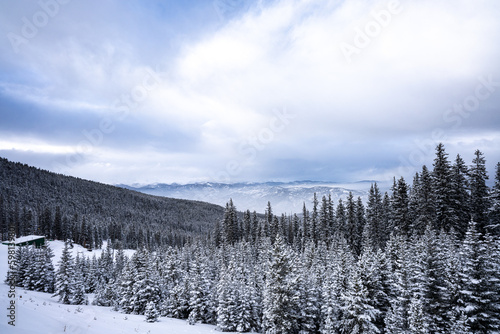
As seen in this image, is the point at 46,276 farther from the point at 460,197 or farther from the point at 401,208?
the point at 460,197

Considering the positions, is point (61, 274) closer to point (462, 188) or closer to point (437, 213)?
point (437, 213)

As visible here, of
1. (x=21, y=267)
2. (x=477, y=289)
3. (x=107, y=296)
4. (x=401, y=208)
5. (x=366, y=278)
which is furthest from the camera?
(x=107, y=296)

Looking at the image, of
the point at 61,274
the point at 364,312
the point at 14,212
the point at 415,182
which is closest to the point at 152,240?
the point at 14,212

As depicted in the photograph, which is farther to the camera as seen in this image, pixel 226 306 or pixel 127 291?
pixel 127 291

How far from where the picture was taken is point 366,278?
2992cm

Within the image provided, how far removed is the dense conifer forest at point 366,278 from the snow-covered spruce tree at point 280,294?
0.40ft

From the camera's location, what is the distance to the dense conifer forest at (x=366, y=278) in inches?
965

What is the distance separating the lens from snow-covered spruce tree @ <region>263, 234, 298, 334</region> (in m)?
31.8

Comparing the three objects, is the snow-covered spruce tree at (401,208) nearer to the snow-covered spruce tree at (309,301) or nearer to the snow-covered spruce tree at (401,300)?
the snow-covered spruce tree at (401,300)

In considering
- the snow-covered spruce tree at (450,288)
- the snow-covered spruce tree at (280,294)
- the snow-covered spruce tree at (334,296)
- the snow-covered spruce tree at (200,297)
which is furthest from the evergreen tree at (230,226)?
the snow-covered spruce tree at (450,288)

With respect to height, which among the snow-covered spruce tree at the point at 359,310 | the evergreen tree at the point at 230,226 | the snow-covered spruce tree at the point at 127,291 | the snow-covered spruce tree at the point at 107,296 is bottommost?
the snow-covered spruce tree at the point at 107,296

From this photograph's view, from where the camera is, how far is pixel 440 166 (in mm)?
45750

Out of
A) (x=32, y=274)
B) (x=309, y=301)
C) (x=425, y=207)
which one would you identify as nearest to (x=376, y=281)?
(x=309, y=301)

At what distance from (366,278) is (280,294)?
9904 millimetres
